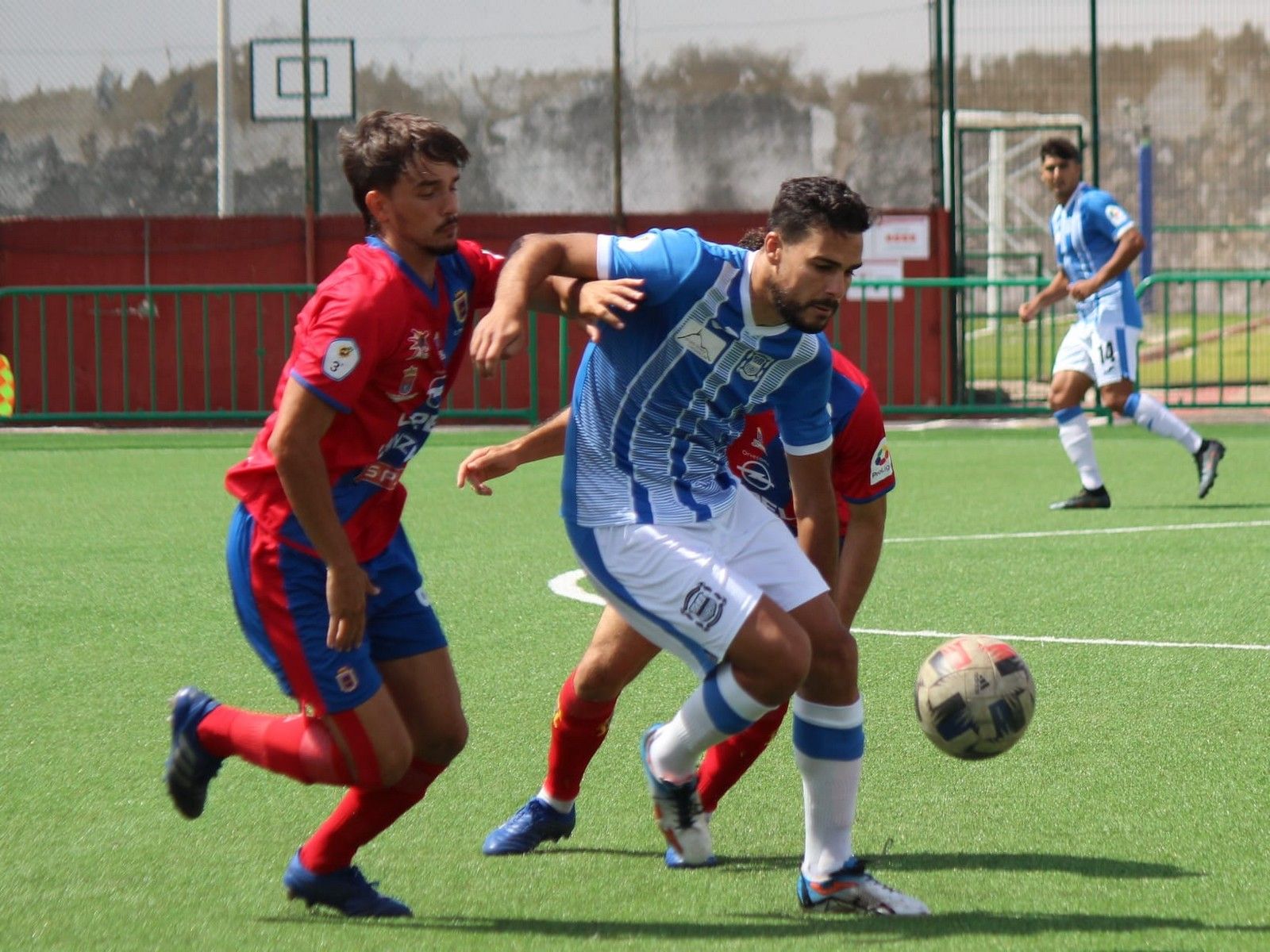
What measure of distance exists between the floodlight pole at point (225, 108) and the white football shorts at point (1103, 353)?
13935 millimetres

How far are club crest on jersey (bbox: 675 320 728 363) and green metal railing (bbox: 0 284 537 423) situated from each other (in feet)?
43.2

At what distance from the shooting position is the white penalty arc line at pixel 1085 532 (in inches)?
380

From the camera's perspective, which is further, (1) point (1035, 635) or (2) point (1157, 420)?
(2) point (1157, 420)

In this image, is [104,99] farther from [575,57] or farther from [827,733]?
[827,733]

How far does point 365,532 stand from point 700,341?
82 cm

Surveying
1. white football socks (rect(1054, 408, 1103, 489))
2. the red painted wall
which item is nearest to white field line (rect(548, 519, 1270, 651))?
white football socks (rect(1054, 408, 1103, 489))

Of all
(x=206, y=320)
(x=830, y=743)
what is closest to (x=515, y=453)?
(x=830, y=743)

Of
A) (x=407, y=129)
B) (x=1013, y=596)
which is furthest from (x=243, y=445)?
(x=407, y=129)

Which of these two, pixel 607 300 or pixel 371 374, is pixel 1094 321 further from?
pixel 371 374

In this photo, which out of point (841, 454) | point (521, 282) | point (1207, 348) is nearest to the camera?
point (521, 282)

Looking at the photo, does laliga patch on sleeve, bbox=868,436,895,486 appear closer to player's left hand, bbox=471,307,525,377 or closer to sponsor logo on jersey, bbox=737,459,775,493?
sponsor logo on jersey, bbox=737,459,775,493

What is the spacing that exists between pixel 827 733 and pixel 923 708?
348 mm

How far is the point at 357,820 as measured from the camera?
3.97m

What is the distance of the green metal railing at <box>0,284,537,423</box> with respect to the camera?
1723cm
